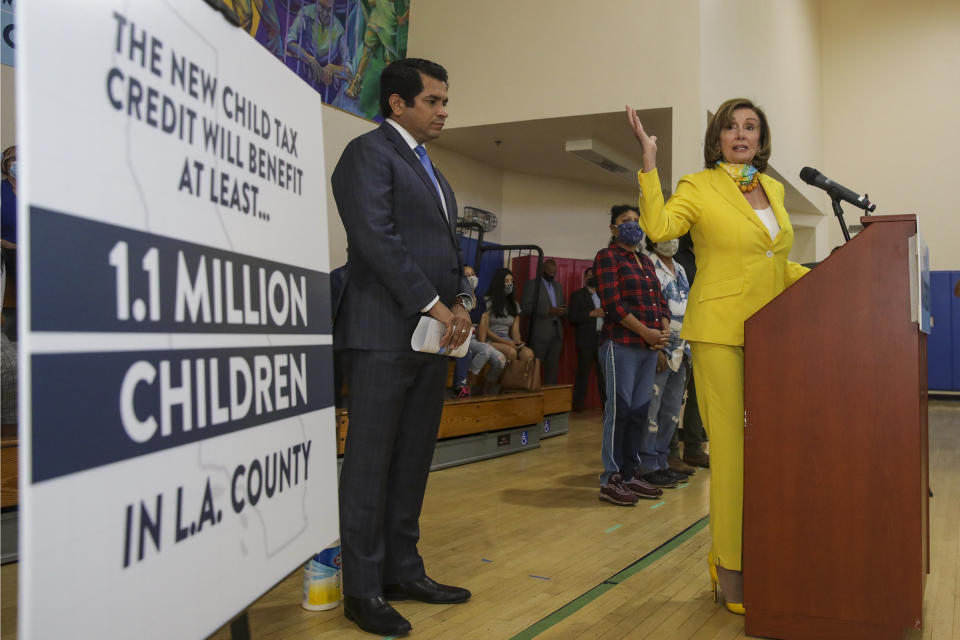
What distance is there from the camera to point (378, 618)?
6.48 feet

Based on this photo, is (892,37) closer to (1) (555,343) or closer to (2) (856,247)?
(1) (555,343)

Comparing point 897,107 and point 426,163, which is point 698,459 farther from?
point 897,107

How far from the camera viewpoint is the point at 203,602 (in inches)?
37.9

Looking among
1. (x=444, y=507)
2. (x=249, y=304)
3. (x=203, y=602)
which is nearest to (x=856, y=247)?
(x=249, y=304)

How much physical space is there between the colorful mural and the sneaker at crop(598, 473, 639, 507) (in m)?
3.83

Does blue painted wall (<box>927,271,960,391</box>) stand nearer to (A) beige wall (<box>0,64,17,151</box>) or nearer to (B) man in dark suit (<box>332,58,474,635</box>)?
(B) man in dark suit (<box>332,58,474,635</box>)

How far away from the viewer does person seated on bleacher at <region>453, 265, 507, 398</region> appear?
570cm

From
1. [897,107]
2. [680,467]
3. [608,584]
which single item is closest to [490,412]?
[680,467]

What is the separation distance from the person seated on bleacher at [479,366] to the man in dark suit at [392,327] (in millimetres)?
3360

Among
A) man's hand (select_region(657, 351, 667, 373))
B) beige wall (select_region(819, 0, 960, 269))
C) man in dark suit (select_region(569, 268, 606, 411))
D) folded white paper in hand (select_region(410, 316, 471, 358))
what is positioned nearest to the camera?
folded white paper in hand (select_region(410, 316, 471, 358))

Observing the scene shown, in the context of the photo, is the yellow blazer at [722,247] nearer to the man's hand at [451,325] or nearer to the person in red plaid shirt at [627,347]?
the man's hand at [451,325]

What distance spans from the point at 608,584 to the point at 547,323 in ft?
18.6

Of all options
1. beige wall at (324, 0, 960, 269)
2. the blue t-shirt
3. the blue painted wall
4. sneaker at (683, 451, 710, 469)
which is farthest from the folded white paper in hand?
the blue painted wall

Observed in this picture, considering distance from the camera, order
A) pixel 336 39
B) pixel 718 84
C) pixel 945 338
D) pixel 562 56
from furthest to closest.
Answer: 1. pixel 945 338
2. pixel 562 56
3. pixel 718 84
4. pixel 336 39
